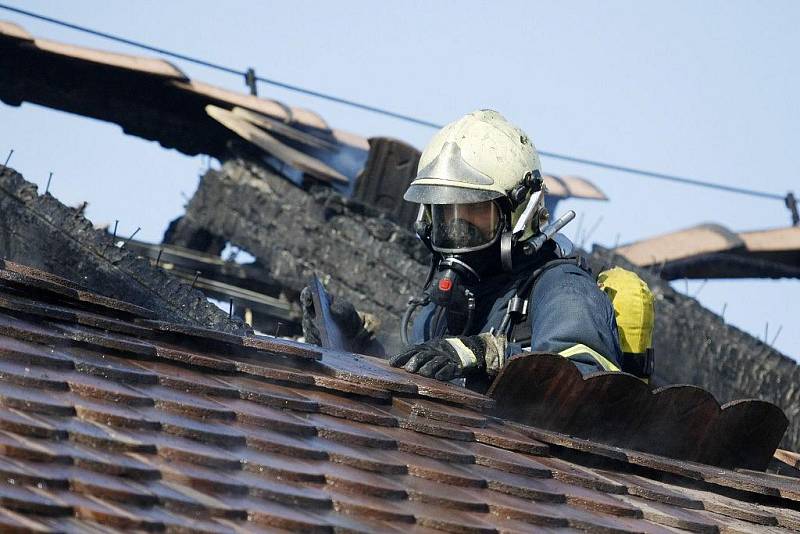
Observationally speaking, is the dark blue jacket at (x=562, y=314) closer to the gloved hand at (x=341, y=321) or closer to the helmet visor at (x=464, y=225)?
the helmet visor at (x=464, y=225)

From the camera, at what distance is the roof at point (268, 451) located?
3121 mm

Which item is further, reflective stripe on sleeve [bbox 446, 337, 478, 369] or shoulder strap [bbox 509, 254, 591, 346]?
shoulder strap [bbox 509, 254, 591, 346]

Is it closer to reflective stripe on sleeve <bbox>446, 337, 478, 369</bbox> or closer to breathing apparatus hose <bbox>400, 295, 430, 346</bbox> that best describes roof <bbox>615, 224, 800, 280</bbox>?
breathing apparatus hose <bbox>400, 295, 430, 346</bbox>

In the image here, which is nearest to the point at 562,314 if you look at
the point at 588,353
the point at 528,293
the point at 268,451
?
the point at 588,353

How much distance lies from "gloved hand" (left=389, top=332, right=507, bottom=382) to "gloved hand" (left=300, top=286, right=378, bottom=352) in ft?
3.52

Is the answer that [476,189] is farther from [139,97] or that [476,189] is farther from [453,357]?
[139,97]

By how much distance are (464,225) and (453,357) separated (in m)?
1.17

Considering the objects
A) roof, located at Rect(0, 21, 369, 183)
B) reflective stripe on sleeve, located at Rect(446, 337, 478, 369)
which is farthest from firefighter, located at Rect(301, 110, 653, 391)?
roof, located at Rect(0, 21, 369, 183)

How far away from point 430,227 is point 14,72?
21.2ft

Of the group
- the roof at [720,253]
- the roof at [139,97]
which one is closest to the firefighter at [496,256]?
the roof at [139,97]

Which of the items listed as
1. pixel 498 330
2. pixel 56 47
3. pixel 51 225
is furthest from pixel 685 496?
pixel 56 47

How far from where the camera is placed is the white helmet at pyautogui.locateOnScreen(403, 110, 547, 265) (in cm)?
658

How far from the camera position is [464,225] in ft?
21.6

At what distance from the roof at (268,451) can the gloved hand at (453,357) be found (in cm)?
21
